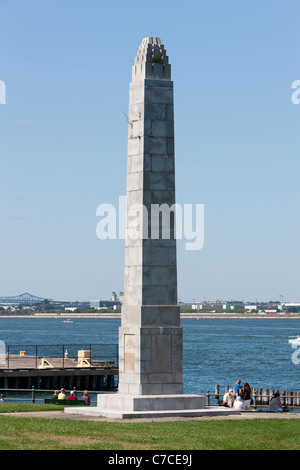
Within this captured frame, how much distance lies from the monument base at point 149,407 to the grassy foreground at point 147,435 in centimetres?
165

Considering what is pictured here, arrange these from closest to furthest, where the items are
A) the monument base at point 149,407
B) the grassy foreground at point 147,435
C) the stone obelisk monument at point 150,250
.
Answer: the grassy foreground at point 147,435
the monument base at point 149,407
the stone obelisk monument at point 150,250

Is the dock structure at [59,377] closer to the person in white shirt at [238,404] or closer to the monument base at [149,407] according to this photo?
the person in white shirt at [238,404]

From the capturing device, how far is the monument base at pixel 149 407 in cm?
2723

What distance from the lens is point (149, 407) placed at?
27.8 m

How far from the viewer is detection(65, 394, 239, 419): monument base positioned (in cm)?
2723

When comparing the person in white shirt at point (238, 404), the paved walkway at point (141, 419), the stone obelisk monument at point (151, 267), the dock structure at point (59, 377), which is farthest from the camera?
the dock structure at point (59, 377)

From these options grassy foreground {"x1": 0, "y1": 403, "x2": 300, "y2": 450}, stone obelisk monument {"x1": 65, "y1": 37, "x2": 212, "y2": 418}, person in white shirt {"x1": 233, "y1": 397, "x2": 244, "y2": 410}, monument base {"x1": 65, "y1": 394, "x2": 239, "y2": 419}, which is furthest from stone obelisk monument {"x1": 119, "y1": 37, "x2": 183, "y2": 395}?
person in white shirt {"x1": 233, "y1": 397, "x2": 244, "y2": 410}

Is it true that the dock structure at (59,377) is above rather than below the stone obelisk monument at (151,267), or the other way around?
below

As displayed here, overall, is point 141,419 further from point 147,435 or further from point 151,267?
point 151,267

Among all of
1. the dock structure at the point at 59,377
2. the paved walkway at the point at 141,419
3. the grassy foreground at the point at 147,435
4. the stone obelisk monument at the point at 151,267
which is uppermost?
the stone obelisk monument at the point at 151,267

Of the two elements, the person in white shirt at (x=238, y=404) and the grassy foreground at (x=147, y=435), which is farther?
the person in white shirt at (x=238, y=404)

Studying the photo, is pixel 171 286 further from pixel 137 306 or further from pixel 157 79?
pixel 157 79

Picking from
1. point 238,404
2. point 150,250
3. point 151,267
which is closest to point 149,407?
point 151,267

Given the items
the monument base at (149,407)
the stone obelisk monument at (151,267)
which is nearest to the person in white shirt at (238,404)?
the monument base at (149,407)
